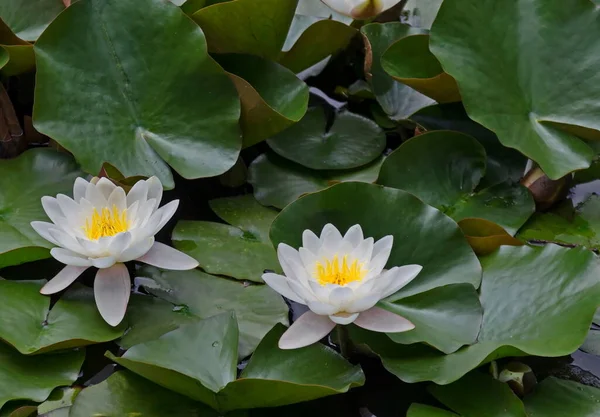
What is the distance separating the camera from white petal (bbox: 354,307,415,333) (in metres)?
1.04

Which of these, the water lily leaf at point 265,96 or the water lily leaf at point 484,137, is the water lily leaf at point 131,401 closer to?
the water lily leaf at point 265,96

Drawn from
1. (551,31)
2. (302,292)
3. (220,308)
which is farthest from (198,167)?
(551,31)

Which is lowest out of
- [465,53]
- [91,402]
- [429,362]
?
[91,402]

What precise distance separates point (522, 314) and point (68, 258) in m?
0.80

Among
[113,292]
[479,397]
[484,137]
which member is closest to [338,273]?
[479,397]

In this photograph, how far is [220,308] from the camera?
3.96 ft

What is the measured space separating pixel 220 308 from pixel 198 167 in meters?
0.33

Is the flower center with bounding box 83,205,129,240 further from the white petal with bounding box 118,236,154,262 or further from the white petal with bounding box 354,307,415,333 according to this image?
the white petal with bounding box 354,307,415,333

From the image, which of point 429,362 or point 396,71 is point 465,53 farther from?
point 429,362

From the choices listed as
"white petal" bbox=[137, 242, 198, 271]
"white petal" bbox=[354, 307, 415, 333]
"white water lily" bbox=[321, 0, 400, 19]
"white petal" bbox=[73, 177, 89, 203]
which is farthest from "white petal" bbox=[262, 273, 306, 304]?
"white water lily" bbox=[321, 0, 400, 19]

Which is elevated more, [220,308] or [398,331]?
[398,331]

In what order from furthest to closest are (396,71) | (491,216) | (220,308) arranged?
(396,71), (491,216), (220,308)

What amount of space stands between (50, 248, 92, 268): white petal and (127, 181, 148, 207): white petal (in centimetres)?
16

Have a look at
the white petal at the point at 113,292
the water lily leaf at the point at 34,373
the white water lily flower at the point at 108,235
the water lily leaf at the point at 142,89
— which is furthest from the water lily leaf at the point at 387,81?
the water lily leaf at the point at 34,373
